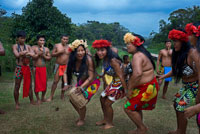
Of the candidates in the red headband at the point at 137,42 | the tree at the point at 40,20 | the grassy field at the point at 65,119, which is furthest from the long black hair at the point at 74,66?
the tree at the point at 40,20

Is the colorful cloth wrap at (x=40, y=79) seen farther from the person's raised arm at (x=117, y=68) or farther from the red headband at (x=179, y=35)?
the red headband at (x=179, y=35)

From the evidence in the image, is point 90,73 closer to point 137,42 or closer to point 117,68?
point 117,68

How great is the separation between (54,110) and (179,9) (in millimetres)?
18905

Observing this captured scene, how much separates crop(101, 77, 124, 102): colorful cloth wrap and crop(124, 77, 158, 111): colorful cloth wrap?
0.48m

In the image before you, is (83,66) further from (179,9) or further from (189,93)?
(179,9)

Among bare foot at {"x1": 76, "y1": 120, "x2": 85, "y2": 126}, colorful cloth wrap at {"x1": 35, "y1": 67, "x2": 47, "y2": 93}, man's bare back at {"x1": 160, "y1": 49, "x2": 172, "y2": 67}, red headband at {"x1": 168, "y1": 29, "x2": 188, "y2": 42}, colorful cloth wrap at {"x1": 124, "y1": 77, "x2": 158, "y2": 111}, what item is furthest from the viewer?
man's bare back at {"x1": 160, "y1": 49, "x2": 172, "y2": 67}

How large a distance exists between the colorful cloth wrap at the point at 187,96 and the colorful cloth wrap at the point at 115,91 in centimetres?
103

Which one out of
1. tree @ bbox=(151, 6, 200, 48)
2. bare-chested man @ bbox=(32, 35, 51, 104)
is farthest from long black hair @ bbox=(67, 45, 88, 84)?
tree @ bbox=(151, 6, 200, 48)

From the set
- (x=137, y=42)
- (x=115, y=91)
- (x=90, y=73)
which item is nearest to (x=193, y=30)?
(x=137, y=42)

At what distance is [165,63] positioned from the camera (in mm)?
6449

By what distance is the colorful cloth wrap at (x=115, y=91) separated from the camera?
3.79 metres

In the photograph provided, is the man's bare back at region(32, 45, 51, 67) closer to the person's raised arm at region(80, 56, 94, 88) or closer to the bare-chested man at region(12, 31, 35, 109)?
the bare-chested man at region(12, 31, 35, 109)

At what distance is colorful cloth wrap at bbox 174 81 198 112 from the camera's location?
2.98 meters

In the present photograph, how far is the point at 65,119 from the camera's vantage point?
14.8 feet
